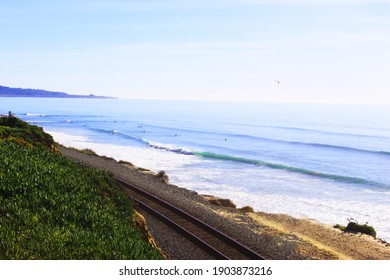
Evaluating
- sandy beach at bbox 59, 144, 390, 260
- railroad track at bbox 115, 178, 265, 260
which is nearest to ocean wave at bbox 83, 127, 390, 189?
sandy beach at bbox 59, 144, 390, 260

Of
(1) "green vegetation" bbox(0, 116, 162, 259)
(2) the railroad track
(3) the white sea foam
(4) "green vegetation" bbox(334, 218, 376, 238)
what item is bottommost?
(3) the white sea foam

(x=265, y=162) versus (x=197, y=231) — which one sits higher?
(x=197, y=231)

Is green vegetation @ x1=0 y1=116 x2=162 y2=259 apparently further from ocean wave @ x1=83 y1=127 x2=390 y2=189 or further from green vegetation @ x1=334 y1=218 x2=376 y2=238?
ocean wave @ x1=83 y1=127 x2=390 y2=189

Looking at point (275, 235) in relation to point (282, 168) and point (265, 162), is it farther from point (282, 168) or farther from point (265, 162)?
point (265, 162)

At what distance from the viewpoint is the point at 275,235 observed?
21.4 m

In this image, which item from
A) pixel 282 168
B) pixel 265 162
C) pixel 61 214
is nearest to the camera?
pixel 61 214

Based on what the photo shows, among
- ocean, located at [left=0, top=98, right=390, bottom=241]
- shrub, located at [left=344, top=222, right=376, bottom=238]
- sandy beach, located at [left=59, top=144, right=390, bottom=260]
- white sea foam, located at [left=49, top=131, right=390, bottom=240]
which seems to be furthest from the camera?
ocean, located at [left=0, top=98, right=390, bottom=241]

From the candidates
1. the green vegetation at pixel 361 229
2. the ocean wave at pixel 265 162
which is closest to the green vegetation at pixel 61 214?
the green vegetation at pixel 361 229

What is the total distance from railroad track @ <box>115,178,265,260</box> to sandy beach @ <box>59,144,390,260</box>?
601 millimetres

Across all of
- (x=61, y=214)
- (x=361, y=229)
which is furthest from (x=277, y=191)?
(x=61, y=214)

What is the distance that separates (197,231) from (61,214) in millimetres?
7573

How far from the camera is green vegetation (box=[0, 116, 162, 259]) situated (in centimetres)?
1005

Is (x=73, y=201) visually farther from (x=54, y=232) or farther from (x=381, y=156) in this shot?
(x=381, y=156)

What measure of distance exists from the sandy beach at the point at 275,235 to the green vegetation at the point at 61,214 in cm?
254
